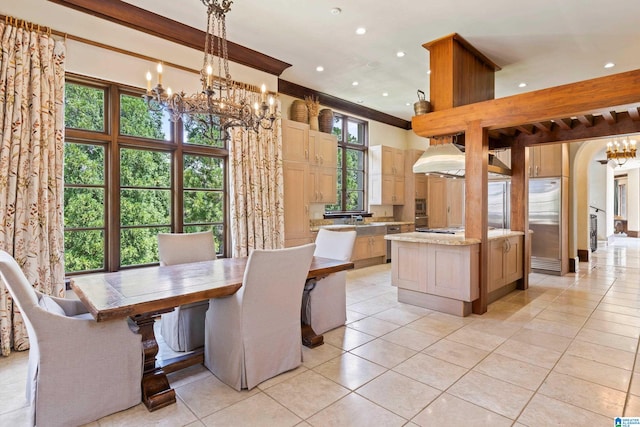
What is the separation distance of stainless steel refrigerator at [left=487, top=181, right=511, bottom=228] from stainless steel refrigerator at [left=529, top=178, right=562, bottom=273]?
0.38 metres

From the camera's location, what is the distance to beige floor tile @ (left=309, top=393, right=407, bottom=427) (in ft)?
6.17

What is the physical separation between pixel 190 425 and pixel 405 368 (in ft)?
4.94

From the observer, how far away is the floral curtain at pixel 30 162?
2.80 meters

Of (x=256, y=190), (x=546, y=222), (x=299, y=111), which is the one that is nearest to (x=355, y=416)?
(x=256, y=190)

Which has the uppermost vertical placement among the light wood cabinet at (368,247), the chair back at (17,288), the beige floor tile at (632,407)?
the chair back at (17,288)

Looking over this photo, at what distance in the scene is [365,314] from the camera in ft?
12.3

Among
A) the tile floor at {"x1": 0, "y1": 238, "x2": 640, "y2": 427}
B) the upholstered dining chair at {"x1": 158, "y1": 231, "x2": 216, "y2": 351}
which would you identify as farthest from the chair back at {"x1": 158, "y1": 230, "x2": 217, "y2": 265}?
the tile floor at {"x1": 0, "y1": 238, "x2": 640, "y2": 427}

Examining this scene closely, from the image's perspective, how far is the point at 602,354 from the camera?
272 cm

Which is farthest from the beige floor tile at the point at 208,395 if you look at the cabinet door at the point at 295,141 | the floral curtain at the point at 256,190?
the cabinet door at the point at 295,141

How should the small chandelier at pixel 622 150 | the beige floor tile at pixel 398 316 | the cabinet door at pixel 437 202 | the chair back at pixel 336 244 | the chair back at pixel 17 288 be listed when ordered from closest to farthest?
the chair back at pixel 17 288
the chair back at pixel 336 244
the beige floor tile at pixel 398 316
the small chandelier at pixel 622 150
the cabinet door at pixel 437 202

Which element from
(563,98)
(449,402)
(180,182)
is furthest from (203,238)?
(563,98)

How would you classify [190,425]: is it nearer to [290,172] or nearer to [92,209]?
[92,209]

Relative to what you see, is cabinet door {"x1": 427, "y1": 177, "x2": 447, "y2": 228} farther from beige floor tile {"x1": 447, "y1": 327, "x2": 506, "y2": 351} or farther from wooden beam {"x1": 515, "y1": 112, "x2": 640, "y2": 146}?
beige floor tile {"x1": 447, "y1": 327, "x2": 506, "y2": 351}

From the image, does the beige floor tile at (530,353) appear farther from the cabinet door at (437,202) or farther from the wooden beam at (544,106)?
the cabinet door at (437,202)
